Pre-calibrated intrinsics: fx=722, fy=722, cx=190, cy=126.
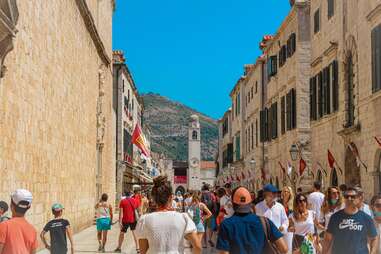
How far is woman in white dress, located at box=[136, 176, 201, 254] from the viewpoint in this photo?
5.86m

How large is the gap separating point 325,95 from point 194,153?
374 ft

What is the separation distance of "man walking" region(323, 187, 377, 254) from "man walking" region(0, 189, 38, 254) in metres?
3.29

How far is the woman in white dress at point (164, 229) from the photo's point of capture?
231 inches

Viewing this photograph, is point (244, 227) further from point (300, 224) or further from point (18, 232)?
point (300, 224)

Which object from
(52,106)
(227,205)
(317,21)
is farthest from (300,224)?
(317,21)

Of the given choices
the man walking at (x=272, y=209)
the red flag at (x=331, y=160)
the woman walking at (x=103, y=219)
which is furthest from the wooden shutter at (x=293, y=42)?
the man walking at (x=272, y=209)

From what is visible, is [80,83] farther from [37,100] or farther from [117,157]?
[117,157]

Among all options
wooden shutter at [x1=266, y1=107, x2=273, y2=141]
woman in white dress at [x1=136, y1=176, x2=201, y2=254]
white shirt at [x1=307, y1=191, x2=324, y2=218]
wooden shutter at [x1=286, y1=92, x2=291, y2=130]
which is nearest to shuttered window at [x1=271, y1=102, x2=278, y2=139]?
wooden shutter at [x1=266, y1=107, x2=273, y2=141]

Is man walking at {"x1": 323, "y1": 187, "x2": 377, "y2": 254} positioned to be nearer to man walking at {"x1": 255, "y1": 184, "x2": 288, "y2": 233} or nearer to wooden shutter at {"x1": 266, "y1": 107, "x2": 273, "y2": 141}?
man walking at {"x1": 255, "y1": 184, "x2": 288, "y2": 233}

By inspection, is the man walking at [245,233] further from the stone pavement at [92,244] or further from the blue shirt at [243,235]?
the stone pavement at [92,244]

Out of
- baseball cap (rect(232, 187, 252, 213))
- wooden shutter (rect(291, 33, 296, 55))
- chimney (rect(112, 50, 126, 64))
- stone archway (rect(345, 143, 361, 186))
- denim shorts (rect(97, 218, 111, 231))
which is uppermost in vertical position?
chimney (rect(112, 50, 126, 64))

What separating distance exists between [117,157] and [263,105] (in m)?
10.6

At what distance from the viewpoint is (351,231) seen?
777cm

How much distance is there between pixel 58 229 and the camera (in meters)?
9.98
